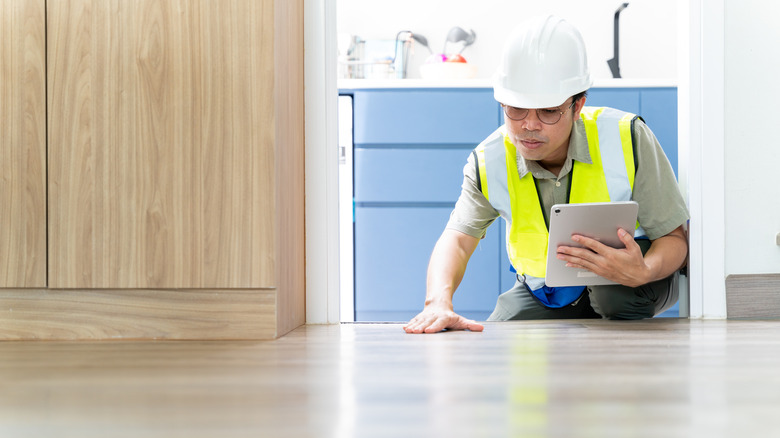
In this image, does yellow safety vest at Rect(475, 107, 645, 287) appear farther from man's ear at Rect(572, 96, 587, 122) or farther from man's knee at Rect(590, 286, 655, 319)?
man's knee at Rect(590, 286, 655, 319)

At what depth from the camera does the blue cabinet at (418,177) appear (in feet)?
10.4

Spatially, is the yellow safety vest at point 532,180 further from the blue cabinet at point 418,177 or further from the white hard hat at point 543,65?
the blue cabinet at point 418,177

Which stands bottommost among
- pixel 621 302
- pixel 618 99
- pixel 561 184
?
pixel 621 302

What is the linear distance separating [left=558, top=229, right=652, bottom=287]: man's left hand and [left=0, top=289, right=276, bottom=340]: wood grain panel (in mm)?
736

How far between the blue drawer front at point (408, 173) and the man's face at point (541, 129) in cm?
138

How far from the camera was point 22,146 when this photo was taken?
4.35 ft

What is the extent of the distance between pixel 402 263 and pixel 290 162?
179 cm

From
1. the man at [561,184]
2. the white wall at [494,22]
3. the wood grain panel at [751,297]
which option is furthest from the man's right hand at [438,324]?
the white wall at [494,22]

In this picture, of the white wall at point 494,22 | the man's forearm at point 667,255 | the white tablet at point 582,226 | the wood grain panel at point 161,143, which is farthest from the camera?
the white wall at point 494,22

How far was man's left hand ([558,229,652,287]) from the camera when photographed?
163cm

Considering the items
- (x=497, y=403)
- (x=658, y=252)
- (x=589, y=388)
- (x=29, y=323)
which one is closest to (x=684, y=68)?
(x=658, y=252)

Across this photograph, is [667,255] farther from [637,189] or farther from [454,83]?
[454,83]

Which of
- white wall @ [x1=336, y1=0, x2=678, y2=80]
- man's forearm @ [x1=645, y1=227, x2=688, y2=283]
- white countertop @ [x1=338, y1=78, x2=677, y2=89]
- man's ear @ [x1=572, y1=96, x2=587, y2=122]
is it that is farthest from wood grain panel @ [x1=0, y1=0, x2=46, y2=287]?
white wall @ [x1=336, y1=0, x2=678, y2=80]

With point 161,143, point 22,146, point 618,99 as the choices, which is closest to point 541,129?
point 161,143
